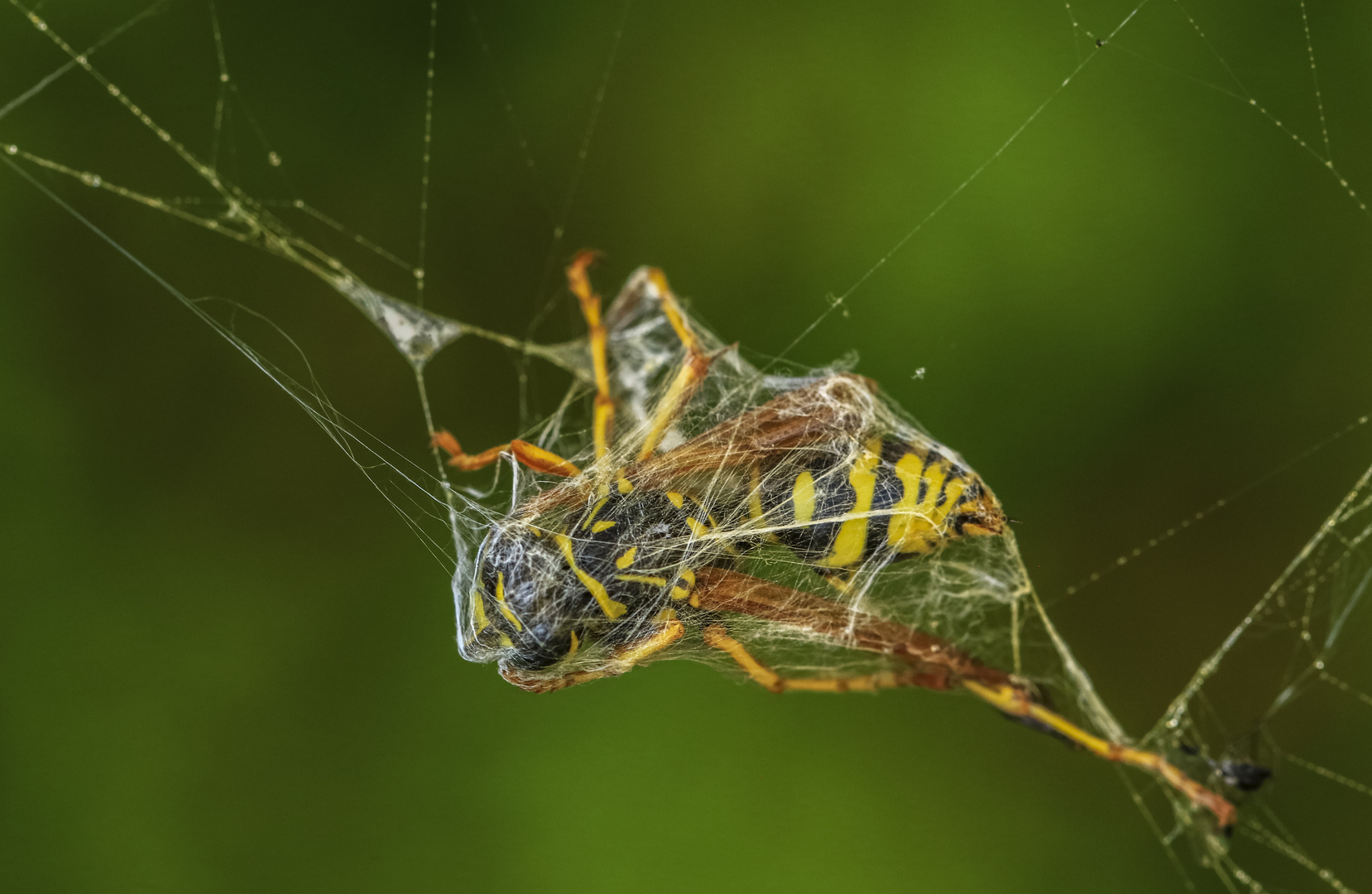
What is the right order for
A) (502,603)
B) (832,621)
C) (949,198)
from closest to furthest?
(502,603) → (832,621) → (949,198)

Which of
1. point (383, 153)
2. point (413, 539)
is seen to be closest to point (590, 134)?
point (383, 153)

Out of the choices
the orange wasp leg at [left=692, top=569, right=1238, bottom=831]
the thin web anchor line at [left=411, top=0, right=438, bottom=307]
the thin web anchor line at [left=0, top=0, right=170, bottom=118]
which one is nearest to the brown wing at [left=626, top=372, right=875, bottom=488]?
the orange wasp leg at [left=692, top=569, right=1238, bottom=831]

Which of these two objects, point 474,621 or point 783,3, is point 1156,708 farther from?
point 783,3

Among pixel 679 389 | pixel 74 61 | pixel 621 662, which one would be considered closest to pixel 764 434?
pixel 679 389

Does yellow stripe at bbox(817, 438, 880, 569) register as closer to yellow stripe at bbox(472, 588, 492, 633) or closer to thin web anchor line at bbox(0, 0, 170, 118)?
yellow stripe at bbox(472, 588, 492, 633)

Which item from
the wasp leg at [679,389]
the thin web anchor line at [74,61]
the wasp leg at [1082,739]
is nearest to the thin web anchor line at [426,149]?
the thin web anchor line at [74,61]

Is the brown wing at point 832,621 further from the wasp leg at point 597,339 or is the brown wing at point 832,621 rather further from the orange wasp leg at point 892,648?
the wasp leg at point 597,339

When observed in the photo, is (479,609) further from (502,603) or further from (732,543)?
(732,543)
